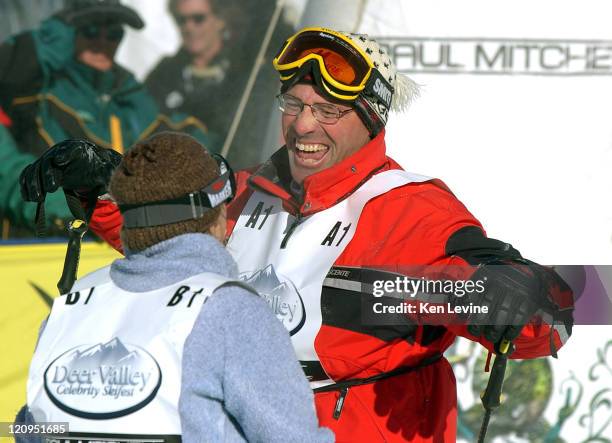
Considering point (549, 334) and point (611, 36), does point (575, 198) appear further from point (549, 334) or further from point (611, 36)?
point (549, 334)

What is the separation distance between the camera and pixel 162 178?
180cm

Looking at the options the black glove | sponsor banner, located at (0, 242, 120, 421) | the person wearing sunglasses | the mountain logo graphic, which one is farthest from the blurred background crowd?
the black glove

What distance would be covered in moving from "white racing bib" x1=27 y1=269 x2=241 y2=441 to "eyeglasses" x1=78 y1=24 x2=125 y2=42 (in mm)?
3168

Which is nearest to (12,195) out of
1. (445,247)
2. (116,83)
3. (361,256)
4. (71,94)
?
(71,94)

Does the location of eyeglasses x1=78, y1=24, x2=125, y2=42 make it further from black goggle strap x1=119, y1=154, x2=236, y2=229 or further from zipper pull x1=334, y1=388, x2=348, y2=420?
black goggle strap x1=119, y1=154, x2=236, y2=229

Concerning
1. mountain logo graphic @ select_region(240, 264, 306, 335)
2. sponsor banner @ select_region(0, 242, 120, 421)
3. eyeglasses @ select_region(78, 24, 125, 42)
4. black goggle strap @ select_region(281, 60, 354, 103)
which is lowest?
sponsor banner @ select_region(0, 242, 120, 421)

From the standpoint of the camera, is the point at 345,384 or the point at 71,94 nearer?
the point at 345,384

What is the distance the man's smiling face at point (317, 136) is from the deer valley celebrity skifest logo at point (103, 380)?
1.06m

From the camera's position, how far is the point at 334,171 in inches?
103

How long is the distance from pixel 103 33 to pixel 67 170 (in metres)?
2.25

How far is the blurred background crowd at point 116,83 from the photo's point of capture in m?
4.79

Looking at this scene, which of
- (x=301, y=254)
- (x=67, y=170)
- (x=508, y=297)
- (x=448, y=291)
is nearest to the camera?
(x=508, y=297)

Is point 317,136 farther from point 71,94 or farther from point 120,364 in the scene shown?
point 71,94

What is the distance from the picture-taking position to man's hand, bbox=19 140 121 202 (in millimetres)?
2713
